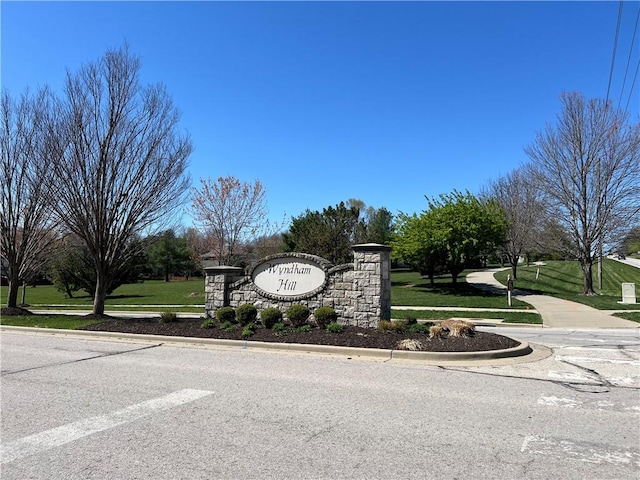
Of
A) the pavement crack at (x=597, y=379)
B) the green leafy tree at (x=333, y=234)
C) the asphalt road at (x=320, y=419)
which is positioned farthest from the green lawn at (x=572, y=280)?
the asphalt road at (x=320, y=419)

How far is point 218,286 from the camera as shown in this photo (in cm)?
1380

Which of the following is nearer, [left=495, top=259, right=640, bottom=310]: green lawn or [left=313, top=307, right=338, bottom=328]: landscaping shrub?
[left=313, top=307, right=338, bottom=328]: landscaping shrub

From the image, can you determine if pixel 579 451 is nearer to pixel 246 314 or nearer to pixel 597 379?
pixel 597 379

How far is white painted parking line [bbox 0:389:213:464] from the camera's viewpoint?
173 inches

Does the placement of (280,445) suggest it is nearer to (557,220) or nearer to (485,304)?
(485,304)

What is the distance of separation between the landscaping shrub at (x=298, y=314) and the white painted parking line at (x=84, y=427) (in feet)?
18.9

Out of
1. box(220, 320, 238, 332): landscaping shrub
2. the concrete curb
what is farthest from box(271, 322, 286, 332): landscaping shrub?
box(220, 320, 238, 332): landscaping shrub

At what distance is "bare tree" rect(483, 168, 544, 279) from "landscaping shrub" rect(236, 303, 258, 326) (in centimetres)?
2226

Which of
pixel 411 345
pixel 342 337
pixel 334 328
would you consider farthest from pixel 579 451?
pixel 334 328

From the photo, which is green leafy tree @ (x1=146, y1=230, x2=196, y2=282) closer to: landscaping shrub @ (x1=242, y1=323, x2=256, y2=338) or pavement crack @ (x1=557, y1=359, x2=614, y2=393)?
landscaping shrub @ (x1=242, y1=323, x2=256, y2=338)

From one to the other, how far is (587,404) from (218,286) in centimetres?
1037

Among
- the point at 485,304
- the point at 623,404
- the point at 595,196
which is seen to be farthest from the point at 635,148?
the point at 623,404

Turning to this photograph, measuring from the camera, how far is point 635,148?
2441cm

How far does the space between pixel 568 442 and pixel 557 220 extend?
25.8 metres
